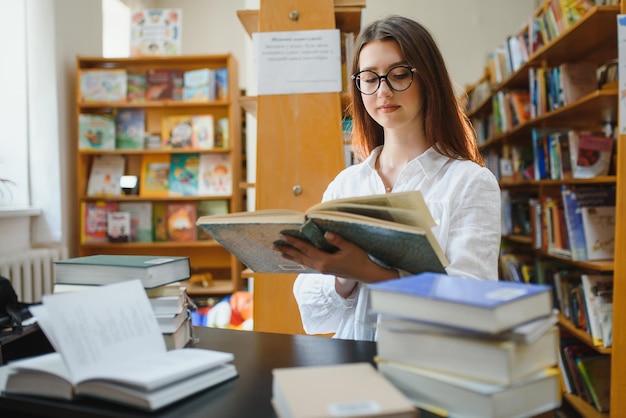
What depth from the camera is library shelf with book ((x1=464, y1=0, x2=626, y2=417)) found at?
6.64 ft

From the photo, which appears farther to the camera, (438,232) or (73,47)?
(73,47)

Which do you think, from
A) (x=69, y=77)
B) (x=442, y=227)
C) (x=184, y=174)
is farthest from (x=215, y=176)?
(x=442, y=227)

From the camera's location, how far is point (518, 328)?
23.7 inches

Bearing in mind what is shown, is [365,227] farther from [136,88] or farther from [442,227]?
[136,88]

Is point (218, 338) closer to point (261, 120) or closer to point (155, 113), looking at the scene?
point (261, 120)

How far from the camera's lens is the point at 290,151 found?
216 centimetres

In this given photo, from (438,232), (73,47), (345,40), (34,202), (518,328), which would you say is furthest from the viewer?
(73,47)

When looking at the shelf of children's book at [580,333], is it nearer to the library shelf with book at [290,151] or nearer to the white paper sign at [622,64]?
the white paper sign at [622,64]

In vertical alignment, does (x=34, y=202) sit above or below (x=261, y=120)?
Answer: below

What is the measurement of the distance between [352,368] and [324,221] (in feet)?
0.81

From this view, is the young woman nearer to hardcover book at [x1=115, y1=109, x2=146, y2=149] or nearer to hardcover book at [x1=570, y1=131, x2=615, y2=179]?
hardcover book at [x1=570, y1=131, x2=615, y2=179]

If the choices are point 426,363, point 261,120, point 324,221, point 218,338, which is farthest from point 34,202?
point 426,363

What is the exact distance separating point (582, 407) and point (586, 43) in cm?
172

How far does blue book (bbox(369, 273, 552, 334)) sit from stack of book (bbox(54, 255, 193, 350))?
1.20 ft
